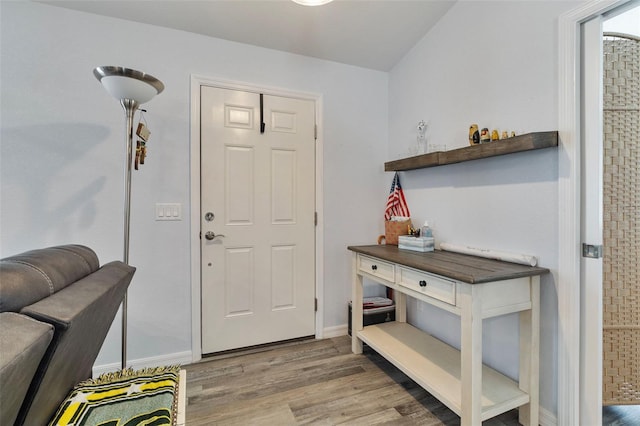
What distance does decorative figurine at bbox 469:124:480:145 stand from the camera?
1.84m

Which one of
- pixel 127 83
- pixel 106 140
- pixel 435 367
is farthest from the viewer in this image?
pixel 106 140

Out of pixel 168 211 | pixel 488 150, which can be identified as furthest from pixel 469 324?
pixel 168 211

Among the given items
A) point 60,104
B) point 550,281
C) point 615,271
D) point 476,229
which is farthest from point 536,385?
point 60,104

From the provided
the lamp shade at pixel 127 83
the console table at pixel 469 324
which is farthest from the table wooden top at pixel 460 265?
the lamp shade at pixel 127 83

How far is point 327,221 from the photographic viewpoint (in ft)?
8.63

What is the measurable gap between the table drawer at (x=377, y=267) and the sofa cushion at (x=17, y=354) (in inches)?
66.2

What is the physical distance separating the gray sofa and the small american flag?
2075 mm

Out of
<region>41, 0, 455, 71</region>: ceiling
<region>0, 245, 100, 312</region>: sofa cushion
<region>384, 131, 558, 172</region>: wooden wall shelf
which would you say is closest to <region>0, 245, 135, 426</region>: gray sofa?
→ <region>0, 245, 100, 312</region>: sofa cushion

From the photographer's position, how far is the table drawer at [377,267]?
1965mm

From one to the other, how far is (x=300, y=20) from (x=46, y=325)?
2.31m

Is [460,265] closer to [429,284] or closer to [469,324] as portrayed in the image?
[429,284]

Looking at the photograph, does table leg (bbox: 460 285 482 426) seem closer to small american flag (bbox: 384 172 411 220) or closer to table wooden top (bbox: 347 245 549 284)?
table wooden top (bbox: 347 245 549 284)

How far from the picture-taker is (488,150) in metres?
1.72

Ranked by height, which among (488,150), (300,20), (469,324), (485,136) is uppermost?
(300,20)
